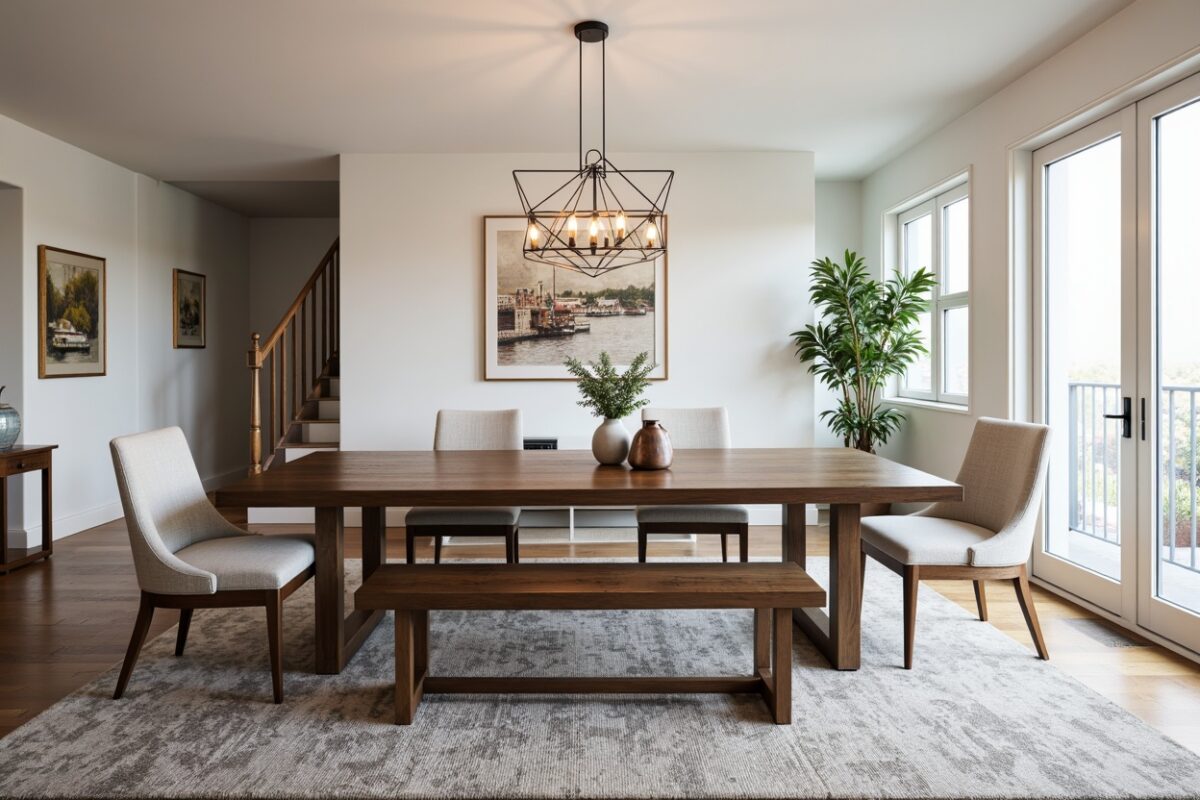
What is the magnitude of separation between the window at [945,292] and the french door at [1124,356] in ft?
2.34

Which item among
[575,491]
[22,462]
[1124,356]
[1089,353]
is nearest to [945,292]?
[1089,353]

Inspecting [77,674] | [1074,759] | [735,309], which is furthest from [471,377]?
[1074,759]

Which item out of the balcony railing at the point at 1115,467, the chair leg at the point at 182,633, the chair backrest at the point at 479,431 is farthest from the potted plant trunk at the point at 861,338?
the chair leg at the point at 182,633

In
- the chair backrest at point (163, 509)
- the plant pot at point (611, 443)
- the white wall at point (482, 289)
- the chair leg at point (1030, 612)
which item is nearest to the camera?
the chair backrest at point (163, 509)

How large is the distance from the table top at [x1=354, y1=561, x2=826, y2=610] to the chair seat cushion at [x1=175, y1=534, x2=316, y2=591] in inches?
12.8

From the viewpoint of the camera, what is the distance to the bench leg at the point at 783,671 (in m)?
2.50

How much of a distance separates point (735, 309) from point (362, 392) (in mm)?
2668

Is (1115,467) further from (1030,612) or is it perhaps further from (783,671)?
(783,671)

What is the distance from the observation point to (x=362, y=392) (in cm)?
561

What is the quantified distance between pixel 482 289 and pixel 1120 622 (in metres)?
4.11

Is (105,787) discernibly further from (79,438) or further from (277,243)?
(277,243)

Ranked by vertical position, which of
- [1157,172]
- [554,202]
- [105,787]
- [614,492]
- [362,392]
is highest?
[554,202]

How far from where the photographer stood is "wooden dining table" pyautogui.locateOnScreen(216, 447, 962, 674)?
8.71 ft

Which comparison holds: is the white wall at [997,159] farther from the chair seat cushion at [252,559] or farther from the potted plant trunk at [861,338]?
the chair seat cushion at [252,559]
